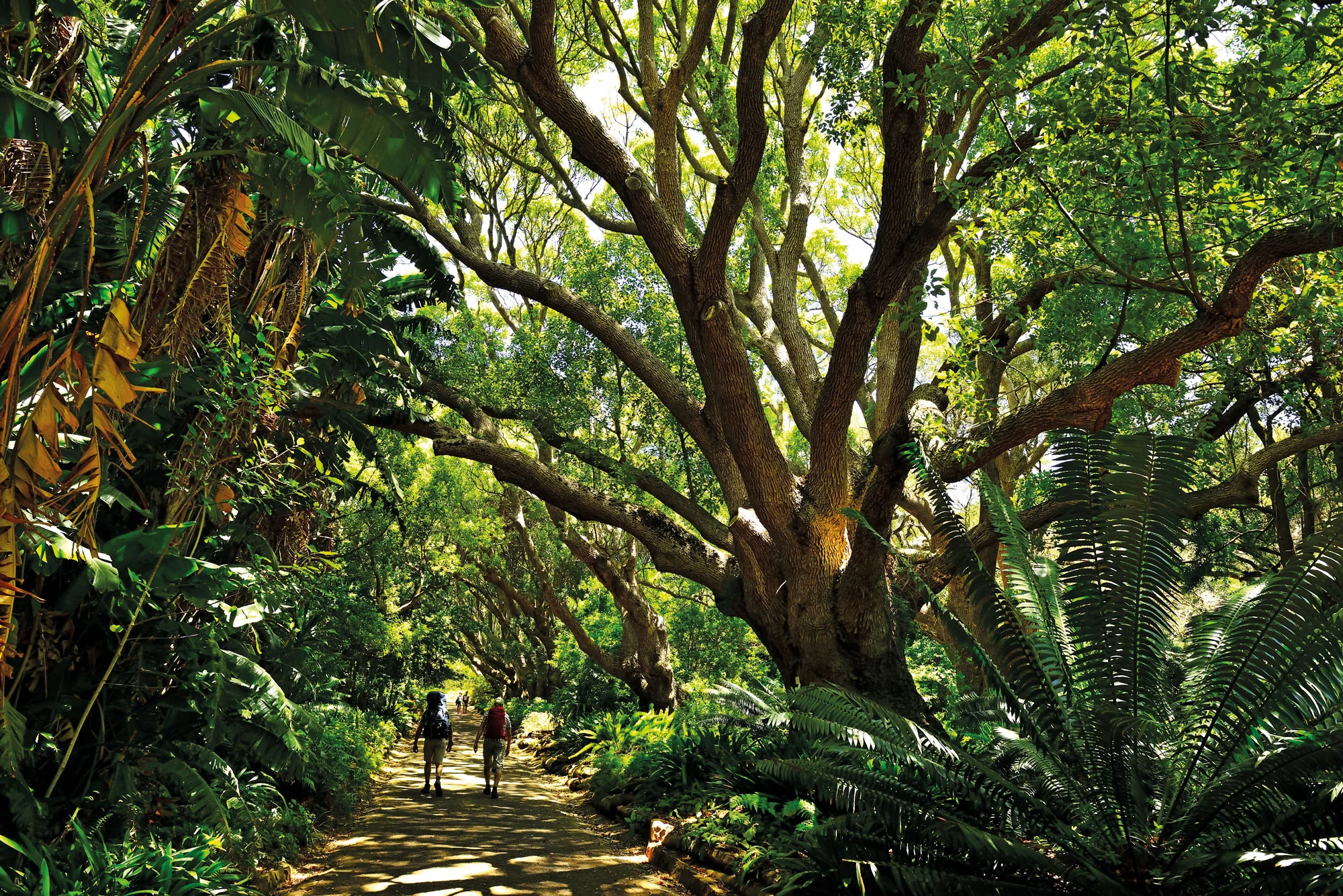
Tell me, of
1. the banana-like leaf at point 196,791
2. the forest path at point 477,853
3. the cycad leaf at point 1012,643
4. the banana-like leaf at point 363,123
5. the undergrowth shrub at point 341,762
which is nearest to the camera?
the banana-like leaf at point 363,123

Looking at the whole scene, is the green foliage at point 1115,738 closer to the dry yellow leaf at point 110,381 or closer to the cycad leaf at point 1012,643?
the cycad leaf at point 1012,643

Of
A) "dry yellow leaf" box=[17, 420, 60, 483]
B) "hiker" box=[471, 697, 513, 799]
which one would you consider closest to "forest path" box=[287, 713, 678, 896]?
"hiker" box=[471, 697, 513, 799]

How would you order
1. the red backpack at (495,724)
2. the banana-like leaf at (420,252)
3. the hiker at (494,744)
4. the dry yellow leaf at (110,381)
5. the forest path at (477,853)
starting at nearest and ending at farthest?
1. the dry yellow leaf at (110,381)
2. the forest path at (477,853)
3. the banana-like leaf at (420,252)
4. the red backpack at (495,724)
5. the hiker at (494,744)

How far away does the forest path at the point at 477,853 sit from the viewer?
6734 millimetres

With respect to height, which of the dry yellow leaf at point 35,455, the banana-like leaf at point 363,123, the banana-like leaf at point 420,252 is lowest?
the dry yellow leaf at point 35,455

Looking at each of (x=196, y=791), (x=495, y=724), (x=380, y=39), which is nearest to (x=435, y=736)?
(x=495, y=724)

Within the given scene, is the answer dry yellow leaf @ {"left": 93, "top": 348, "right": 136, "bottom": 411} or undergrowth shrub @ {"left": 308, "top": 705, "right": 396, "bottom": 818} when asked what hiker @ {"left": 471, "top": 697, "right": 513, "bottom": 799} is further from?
dry yellow leaf @ {"left": 93, "top": 348, "right": 136, "bottom": 411}

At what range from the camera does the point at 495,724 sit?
502 inches

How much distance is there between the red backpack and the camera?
12.6 m

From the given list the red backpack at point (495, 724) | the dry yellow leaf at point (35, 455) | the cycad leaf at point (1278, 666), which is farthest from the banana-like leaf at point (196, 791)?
the red backpack at point (495, 724)

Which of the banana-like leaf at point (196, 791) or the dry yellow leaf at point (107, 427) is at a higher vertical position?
the dry yellow leaf at point (107, 427)

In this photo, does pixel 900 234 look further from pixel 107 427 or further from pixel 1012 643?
pixel 107 427

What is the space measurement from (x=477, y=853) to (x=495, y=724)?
15.6ft

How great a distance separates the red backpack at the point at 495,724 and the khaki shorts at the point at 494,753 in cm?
5
